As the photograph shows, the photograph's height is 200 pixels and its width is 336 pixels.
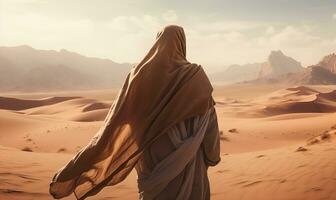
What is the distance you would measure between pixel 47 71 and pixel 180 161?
4833 inches

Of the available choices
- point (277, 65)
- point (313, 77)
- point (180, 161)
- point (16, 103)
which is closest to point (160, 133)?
point (180, 161)

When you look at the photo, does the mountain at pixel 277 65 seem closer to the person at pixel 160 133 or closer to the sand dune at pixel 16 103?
the sand dune at pixel 16 103

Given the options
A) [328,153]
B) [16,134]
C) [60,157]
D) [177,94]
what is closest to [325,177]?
[328,153]

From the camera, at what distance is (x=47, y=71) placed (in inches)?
4700

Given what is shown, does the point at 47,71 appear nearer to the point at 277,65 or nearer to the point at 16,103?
the point at 16,103

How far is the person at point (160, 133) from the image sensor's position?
9.34ft

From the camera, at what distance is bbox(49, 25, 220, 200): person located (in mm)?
2848

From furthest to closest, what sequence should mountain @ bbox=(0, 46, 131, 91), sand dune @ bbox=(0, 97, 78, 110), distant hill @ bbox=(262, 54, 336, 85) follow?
mountain @ bbox=(0, 46, 131, 91)
distant hill @ bbox=(262, 54, 336, 85)
sand dune @ bbox=(0, 97, 78, 110)

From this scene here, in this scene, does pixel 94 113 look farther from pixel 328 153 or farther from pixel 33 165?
pixel 328 153

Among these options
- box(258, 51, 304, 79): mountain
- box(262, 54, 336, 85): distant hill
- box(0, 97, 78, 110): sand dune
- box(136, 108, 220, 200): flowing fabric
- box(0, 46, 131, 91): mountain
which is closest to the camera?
box(136, 108, 220, 200): flowing fabric

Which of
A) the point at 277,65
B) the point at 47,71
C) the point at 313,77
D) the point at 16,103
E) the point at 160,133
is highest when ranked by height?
the point at 160,133

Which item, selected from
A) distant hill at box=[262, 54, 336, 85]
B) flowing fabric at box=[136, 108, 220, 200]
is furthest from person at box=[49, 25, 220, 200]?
distant hill at box=[262, 54, 336, 85]

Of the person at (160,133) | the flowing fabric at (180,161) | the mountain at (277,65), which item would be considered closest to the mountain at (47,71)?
the mountain at (277,65)

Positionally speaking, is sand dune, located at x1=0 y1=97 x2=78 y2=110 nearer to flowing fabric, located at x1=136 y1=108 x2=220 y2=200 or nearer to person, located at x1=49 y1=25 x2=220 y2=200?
person, located at x1=49 y1=25 x2=220 y2=200
